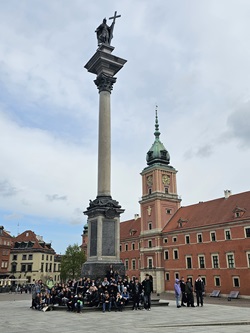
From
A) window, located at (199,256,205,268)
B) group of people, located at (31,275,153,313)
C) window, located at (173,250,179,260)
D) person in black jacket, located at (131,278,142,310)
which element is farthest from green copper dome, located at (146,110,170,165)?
person in black jacket, located at (131,278,142,310)

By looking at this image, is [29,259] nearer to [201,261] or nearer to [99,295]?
[201,261]

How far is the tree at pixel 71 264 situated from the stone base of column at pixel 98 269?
6054cm


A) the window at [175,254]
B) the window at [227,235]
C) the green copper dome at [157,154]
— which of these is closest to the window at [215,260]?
the window at [227,235]

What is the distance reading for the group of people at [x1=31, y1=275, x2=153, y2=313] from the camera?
52.0 ft

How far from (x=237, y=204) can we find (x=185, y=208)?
45.2ft

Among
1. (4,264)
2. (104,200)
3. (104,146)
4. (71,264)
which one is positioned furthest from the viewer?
(71,264)

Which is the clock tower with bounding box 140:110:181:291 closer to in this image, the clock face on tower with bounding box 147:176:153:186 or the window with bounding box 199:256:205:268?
the clock face on tower with bounding box 147:176:153:186

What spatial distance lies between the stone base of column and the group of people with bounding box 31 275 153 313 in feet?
1.14

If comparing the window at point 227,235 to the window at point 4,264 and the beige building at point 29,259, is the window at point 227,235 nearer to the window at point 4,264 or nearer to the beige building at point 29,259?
the beige building at point 29,259

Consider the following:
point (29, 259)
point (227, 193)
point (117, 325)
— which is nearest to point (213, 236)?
point (227, 193)

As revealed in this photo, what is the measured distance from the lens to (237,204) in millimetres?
53188

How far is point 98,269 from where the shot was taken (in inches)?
724

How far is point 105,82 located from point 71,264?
203 feet


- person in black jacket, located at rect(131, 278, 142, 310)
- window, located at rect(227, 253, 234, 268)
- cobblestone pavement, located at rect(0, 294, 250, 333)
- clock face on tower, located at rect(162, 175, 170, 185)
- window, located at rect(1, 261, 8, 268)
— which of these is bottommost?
cobblestone pavement, located at rect(0, 294, 250, 333)
